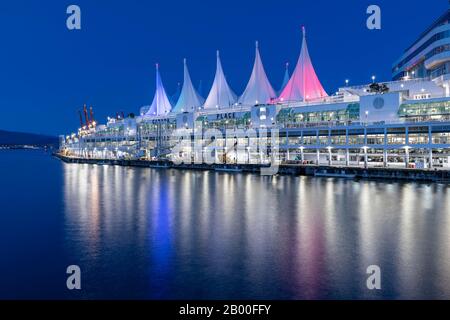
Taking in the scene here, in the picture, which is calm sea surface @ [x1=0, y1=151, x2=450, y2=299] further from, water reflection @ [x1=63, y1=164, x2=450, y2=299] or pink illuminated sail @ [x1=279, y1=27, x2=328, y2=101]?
pink illuminated sail @ [x1=279, y1=27, x2=328, y2=101]

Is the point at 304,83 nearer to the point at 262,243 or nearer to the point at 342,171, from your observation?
the point at 342,171

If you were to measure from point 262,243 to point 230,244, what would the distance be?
1.03 metres

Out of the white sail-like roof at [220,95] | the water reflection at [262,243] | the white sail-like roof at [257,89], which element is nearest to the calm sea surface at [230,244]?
the water reflection at [262,243]

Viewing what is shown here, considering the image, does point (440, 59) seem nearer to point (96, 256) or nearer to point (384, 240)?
point (384, 240)

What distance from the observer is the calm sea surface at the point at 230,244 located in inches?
361

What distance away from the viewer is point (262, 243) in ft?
42.0

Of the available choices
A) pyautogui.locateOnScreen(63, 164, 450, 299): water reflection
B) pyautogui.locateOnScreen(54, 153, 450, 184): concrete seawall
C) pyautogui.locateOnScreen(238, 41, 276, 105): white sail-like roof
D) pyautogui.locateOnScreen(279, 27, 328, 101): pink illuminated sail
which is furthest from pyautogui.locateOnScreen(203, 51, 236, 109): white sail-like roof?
pyautogui.locateOnScreen(63, 164, 450, 299): water reflection

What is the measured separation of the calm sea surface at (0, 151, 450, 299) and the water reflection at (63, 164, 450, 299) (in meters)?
0.04

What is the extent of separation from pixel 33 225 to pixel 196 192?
10.7 m

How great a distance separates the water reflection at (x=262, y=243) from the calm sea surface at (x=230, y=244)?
41mm

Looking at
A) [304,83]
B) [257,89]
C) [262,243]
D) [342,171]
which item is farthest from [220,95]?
[262,243]
